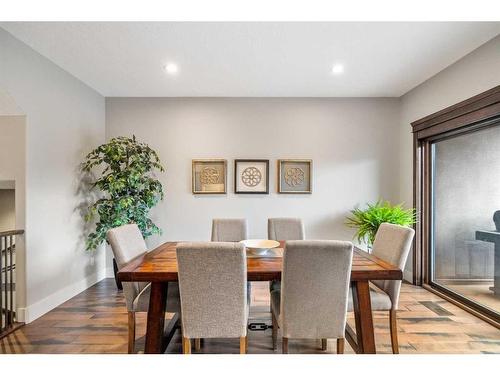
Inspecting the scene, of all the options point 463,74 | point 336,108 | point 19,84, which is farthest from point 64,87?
point 463,74

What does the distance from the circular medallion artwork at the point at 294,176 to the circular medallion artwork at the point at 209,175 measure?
0.96 metres

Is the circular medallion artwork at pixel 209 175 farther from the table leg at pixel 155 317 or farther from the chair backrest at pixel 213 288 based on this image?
the chair backrest at pixel 213 288

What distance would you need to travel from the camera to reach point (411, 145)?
3.64 meters

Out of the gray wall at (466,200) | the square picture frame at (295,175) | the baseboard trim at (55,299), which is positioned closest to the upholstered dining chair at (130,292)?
the baseboard trim at (55,299)

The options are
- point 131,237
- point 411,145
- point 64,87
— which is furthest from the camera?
point 411,145

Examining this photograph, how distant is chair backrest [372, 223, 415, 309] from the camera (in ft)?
6.30

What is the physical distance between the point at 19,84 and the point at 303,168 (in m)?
3.16

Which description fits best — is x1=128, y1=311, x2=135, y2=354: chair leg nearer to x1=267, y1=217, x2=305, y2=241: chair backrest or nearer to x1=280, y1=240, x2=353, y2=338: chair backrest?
x1=280, y1=240, x2=353, y2=338: chair backrest

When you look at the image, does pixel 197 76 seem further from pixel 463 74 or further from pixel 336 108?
pixel 463 74

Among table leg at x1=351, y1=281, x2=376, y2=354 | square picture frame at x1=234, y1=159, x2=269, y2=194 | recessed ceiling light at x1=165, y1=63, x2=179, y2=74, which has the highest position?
recessed ceiling light at x1=165, y1=63, x2=179, y2=74

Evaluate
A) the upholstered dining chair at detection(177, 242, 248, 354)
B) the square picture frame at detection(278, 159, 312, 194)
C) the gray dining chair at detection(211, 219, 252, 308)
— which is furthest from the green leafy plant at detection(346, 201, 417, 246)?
the upholstered dining chair at detection(177, 242, 248, 354)

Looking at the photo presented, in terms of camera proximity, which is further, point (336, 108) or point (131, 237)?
point (336, 108)

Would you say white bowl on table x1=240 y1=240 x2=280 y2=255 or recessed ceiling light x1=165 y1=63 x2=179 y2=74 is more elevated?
recessed ceiling light x1=165 y1=63 x2=179 y2=74

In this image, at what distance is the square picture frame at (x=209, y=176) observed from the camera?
12.7ft
